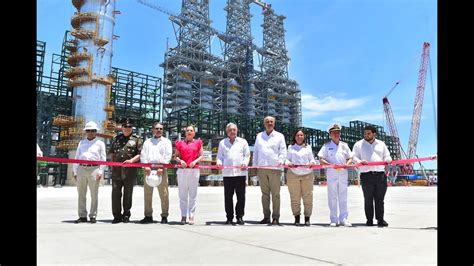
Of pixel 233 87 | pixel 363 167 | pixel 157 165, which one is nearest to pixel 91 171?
pixel 157 165

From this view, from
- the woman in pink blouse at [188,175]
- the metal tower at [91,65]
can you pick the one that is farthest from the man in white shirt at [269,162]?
the metal tower at [91,65]

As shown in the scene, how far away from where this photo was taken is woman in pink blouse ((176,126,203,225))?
6.22 meters

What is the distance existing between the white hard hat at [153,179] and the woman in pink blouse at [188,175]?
0.37 metres

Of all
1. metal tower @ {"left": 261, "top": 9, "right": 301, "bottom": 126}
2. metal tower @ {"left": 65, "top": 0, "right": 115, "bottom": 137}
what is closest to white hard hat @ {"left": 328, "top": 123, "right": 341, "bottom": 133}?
metal tower @ {"left": 65, "top": 0, "right": 115, "bottom": 137}

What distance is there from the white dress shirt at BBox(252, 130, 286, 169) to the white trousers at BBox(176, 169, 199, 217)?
1158mm

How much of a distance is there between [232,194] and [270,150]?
3.44 feet

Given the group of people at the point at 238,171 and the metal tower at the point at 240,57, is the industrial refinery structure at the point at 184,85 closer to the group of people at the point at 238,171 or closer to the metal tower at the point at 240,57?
the metal tower at the point at 240,57

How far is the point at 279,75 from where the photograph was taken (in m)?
84.7

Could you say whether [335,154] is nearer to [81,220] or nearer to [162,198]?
[162,198]

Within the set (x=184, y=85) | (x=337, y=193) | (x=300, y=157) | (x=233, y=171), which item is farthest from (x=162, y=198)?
(x=184, y=85)

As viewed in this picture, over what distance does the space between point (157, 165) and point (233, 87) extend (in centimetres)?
6652

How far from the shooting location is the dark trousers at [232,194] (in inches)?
244
